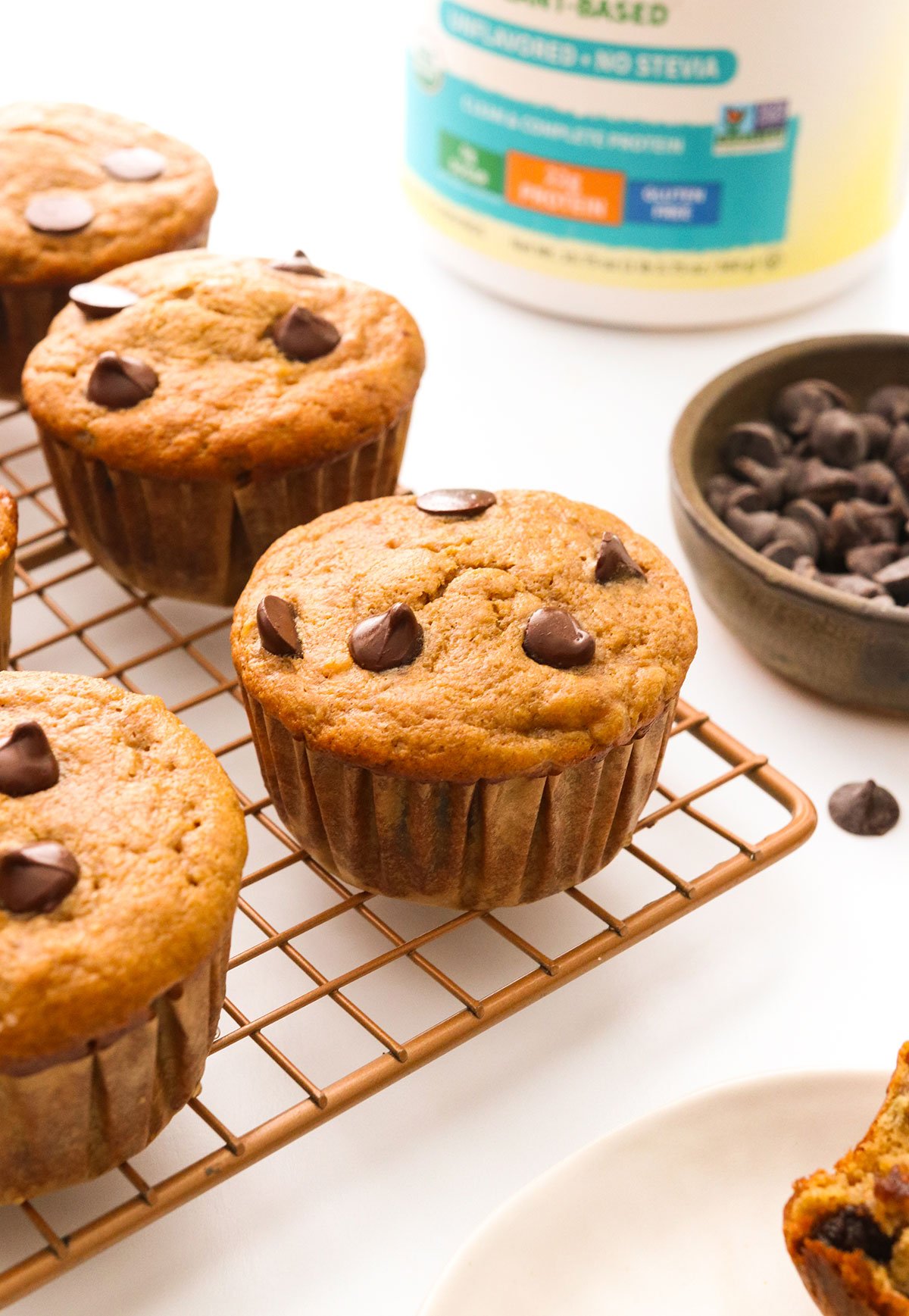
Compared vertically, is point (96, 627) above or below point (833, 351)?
below

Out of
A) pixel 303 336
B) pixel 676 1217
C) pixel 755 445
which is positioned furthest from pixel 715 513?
pixel 676 1217

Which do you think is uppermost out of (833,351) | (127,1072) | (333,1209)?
(833,351)

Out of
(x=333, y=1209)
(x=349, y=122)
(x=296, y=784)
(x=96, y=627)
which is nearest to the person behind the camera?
(x=333, y=1209)

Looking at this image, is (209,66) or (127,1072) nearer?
(127,1072)

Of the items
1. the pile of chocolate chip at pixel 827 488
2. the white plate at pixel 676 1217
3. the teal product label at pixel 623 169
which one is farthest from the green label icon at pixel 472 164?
the white plate at pixel 676 1217

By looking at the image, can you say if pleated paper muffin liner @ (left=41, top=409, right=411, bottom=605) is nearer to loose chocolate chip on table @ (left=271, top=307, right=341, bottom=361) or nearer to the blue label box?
loose chocolate chip on table @ (left=271, top=307, right=341, bottom=361)

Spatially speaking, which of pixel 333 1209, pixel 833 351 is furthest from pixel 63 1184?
pixel 833 351

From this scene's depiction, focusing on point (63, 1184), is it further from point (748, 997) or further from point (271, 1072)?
point (748, 997)
